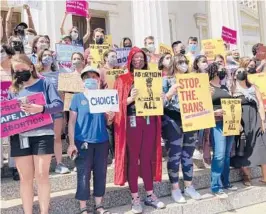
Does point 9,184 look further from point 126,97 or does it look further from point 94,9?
point 94,9

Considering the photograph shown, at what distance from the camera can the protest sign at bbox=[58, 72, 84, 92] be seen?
15.5 feet

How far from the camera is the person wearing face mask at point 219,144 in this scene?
5266mm

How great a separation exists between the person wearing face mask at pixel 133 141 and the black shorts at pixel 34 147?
0.94 meters

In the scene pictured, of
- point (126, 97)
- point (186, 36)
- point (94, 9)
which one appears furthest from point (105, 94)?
point (186, 36)

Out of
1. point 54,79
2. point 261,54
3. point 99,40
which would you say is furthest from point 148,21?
point 54,79

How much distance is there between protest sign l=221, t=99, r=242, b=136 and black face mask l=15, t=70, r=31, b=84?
2514 millimetres

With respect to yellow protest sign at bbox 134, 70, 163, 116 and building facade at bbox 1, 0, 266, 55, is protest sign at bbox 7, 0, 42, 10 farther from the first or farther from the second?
yellow protest sign at bbox 134, 70, 163, 116

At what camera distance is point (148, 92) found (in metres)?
4.61

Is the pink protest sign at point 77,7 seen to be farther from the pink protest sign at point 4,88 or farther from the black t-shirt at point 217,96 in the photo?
the pink protest sign at point 4,88

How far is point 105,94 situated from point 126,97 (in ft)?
1.02

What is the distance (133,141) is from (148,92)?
1.83 ft

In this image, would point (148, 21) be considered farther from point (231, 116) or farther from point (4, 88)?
point (4, 88)

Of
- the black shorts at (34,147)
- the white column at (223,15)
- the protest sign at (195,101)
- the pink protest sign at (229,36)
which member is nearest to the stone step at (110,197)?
the black shorts at (34,147)

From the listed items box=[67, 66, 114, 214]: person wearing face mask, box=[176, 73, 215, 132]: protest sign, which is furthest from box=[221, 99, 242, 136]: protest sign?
box=[67, 66, 114, 214]: person wearing face mask
